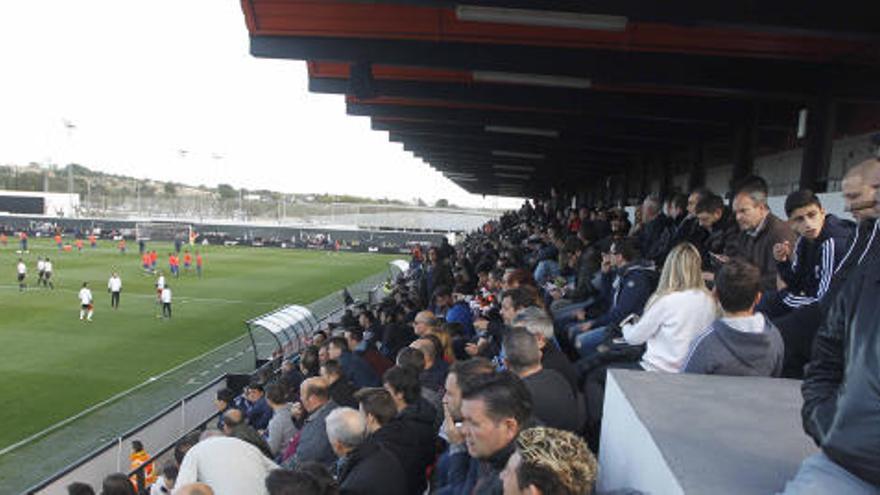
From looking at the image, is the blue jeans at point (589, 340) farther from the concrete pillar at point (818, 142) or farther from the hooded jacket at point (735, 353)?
the concrete pillar at point (818, 142)

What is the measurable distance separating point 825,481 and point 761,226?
3158 millimetres

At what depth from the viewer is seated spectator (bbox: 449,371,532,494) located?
8.24 ft

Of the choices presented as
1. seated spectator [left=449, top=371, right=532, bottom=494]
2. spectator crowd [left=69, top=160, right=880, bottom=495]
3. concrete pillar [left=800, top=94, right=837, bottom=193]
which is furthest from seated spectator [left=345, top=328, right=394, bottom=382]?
concrete pillar [left=800, top=94, right=837, bottom=193]

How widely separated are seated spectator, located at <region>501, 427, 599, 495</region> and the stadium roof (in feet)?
13.4

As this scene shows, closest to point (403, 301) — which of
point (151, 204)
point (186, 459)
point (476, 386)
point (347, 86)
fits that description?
point (347, 86)

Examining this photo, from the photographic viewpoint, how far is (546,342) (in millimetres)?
3980

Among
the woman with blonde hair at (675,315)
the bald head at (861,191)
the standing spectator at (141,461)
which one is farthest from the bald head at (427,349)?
the standing spectator at (141,461)

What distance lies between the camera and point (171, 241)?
55844 millimetres

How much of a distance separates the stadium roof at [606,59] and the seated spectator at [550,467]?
4.09 m

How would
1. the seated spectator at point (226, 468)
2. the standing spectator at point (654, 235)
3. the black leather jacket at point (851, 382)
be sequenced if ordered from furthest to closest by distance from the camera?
the standing spectator at point (654, 235) → the seated spectator at point (226, 468) → the black leather jacket at point (851, 382)

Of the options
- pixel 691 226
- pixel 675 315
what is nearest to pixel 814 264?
pixel 675 315

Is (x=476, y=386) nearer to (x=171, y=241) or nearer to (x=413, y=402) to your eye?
(x=413, y=402)

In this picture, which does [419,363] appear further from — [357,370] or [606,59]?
[606,59]

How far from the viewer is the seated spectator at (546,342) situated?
12.8 ft
